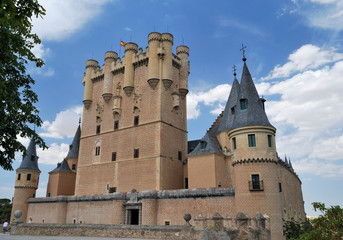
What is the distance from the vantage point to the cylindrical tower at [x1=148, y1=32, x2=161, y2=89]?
35188mm

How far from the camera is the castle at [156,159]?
23.3 m

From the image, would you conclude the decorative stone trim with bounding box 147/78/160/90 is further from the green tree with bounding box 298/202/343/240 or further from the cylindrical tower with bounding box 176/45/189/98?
the green tree with bounding box 298/202/343/240

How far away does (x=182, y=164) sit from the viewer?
3609 centimetres

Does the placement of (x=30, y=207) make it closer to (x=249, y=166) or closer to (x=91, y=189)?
(x=91, y=189)

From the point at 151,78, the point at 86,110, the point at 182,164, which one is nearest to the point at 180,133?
the point at 182,164

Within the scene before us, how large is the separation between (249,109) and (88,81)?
26.4 meters

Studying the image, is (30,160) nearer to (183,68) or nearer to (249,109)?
(183,68)

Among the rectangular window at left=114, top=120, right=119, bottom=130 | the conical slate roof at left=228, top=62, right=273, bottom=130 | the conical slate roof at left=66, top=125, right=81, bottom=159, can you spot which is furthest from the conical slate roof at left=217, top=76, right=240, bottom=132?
the conical slate roof at left=66, top=125, right=81, bottom=159

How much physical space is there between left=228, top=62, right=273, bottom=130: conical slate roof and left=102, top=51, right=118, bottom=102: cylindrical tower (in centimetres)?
1935

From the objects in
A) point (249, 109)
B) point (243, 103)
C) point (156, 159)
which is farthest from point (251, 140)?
point (156, 159)

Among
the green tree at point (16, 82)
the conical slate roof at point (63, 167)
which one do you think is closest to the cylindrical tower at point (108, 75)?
the conical slate roof at point (63, 167)

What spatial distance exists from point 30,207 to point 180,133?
2384 cm

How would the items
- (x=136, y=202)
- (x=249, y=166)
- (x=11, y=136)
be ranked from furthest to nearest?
(x=136, y=202) → (x=249, y=166) → (x=11, y=136)

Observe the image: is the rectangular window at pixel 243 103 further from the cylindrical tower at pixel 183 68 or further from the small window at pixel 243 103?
the cylindrical tower at pixel 183 68
